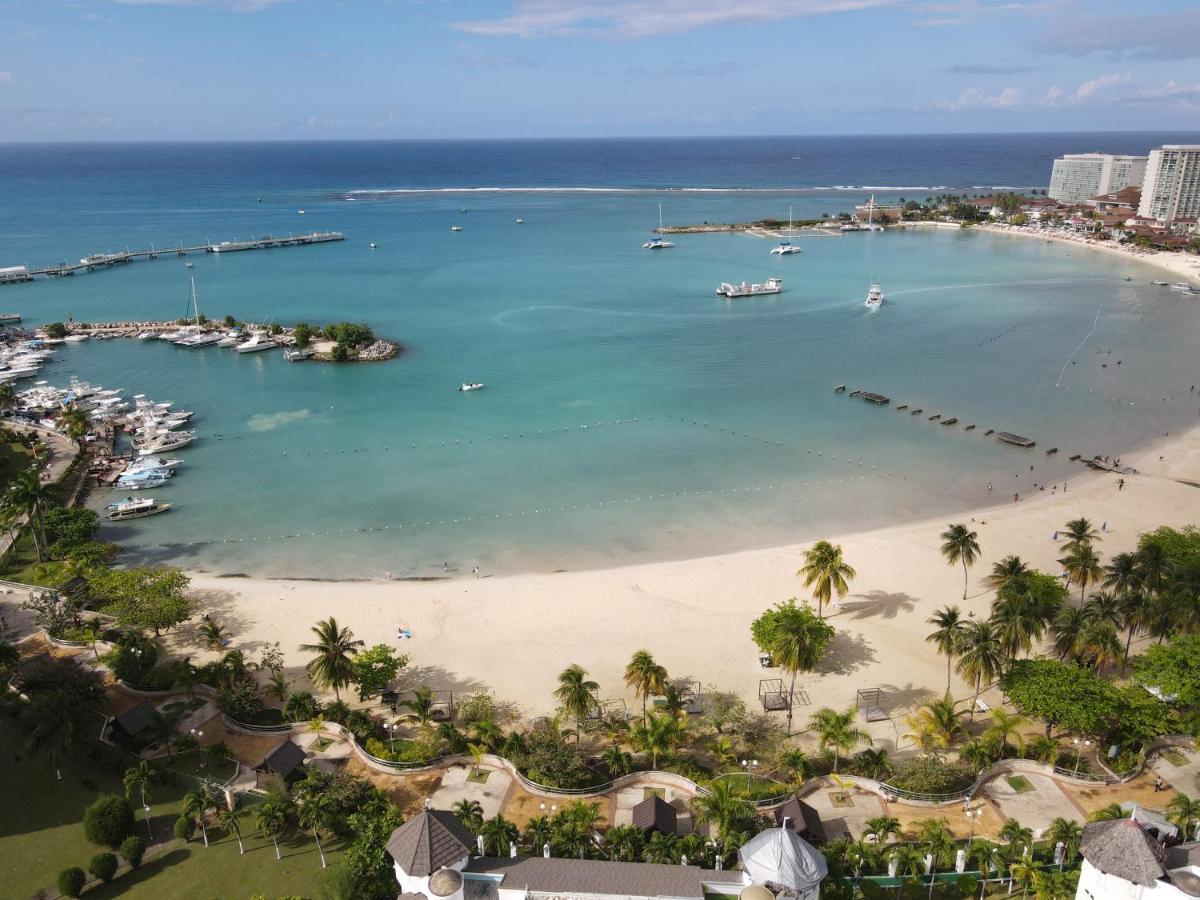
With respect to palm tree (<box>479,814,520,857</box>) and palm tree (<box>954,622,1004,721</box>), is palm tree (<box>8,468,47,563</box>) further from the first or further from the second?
palm tree (<box>954,622,1004,721</box>)

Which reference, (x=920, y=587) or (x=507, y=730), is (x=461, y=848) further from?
(x=920, y=587)

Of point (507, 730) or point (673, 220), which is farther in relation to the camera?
point (673, 220)

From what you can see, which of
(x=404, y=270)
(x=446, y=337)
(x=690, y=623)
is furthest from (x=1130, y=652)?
(x=404, y=270)

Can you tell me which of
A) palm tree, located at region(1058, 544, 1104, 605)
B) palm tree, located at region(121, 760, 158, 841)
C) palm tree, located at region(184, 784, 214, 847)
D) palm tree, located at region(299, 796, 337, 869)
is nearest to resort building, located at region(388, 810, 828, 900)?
palm tree, located at region(299, 796, 337, 869)

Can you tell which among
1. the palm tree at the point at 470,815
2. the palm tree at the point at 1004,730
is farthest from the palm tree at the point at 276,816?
the palm tree at the point at 1004,730

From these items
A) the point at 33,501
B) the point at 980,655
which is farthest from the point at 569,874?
the point at 33,501

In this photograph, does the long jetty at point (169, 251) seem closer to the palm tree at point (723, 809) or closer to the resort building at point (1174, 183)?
the palm tree at point (723, 809)
